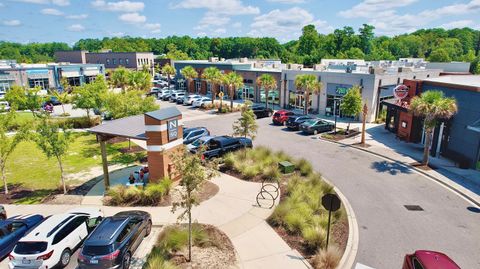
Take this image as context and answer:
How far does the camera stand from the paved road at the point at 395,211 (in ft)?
39.6

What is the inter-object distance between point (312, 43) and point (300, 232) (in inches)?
4854

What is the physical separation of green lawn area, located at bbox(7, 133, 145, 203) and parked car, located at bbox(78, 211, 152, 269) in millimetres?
8912

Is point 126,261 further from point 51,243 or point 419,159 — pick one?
point 419,159

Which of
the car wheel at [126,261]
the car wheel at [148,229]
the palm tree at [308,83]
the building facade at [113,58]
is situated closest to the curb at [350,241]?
the car wheel at [126,261]

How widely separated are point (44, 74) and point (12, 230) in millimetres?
56202

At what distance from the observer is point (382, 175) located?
1984 cm

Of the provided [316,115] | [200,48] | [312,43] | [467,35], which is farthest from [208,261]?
[467,35]

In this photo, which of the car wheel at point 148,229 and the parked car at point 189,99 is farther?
the parked car at point 189,99

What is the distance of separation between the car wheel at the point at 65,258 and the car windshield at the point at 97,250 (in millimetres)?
1769

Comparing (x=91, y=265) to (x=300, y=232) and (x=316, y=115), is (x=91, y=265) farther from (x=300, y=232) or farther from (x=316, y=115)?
Answer: (x=316, y=115)

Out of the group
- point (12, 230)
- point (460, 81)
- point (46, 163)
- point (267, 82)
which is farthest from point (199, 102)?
point (12, 230)

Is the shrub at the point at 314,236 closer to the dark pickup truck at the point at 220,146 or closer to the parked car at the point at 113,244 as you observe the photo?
the parked car at the point at 113,244

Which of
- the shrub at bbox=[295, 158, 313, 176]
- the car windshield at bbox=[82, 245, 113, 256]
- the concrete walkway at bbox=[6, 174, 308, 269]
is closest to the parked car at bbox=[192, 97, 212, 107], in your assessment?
the shrub at bbox=[295, 158, 313, 176]

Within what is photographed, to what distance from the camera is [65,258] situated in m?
11.6
